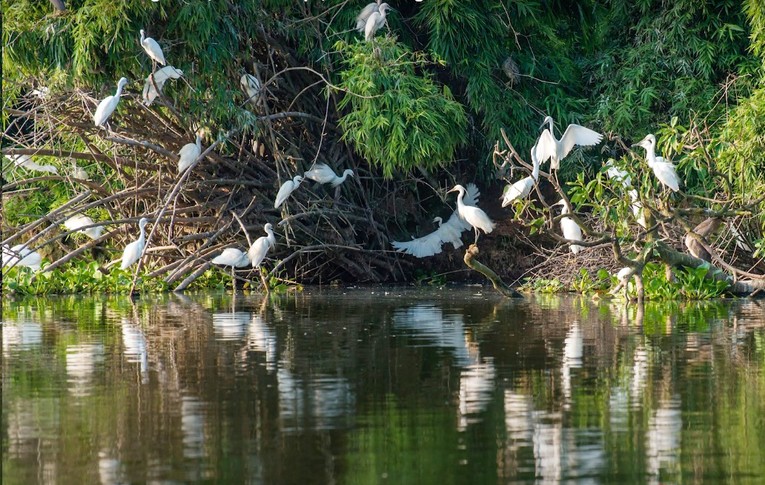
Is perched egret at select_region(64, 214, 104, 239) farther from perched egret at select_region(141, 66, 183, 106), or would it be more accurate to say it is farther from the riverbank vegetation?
perched egret at select_region(141, 66, 183, 106)

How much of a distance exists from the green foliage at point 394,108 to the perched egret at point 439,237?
1314 millimetres

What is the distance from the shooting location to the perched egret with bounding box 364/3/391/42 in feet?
46.3

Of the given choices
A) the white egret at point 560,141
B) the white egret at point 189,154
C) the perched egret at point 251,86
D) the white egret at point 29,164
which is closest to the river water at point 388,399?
the white egret at point 560,141

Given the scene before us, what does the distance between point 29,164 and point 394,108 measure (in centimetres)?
464

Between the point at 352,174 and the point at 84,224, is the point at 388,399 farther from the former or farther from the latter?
the point at 84,224

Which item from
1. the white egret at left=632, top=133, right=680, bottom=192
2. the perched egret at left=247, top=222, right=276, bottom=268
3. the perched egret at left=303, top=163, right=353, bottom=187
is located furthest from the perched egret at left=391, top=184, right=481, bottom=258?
the white egret at left=632, top=133, right=680, bottom=192

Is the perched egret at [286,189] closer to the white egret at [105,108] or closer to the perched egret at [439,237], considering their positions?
the perched egret at [439,237]

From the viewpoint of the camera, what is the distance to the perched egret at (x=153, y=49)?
12.9 metres

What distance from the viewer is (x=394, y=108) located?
14.5 m

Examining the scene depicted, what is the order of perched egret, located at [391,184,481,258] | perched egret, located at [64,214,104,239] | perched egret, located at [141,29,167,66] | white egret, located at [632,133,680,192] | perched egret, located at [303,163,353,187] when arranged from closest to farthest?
1. white egret, located at [632,133,680,192]
2. perched egret, located at [141,29,167,66]
3. perched egret, located at [303,163,353,187]
4. perched egret, located at [64,214,104,239]
5. perched egret, located at [391,184,481,258]

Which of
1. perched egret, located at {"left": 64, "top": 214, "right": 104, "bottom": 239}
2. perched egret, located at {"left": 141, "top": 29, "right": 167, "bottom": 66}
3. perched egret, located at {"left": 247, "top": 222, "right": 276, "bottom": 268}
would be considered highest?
perched egret, located at {"left": 141, "top": 29, "right": 167, "bottom": 66}

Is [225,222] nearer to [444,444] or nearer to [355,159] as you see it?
[355,159]

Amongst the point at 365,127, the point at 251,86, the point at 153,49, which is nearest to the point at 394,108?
the point at 365,127

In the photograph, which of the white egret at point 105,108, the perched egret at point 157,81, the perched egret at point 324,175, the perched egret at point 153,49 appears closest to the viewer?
the perched egret at point 153,49
